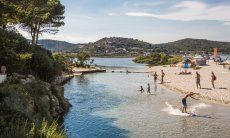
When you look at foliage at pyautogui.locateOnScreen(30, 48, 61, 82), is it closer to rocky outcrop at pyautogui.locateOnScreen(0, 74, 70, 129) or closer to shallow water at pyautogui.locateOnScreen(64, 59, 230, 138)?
shallow water at pyautogui.locateOnScreen(64, 59, 230, 138)

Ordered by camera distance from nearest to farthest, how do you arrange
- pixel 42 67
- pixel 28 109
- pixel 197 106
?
pixel 28 109, pixel 197 106, pixel 42 67

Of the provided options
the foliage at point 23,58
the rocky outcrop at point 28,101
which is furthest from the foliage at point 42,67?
the rocky outcrop at point 28,101

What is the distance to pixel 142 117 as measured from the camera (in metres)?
37.6

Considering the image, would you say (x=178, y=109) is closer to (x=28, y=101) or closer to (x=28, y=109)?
(x=28, y=101)

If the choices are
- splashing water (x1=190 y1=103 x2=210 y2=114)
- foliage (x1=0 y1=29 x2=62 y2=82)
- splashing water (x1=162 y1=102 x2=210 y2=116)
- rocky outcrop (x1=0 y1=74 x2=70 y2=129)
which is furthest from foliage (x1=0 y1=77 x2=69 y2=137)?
splashing water (x1=190 y1=103 x2=210 y2=114)

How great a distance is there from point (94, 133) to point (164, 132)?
17.8 feet

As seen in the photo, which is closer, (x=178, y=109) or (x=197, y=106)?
(x=178, y=109)

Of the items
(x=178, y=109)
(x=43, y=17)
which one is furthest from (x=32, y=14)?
(x=178, y=109)

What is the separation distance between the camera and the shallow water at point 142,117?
31.3 meters

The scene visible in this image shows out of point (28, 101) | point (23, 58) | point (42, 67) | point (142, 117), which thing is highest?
point (23, 58)

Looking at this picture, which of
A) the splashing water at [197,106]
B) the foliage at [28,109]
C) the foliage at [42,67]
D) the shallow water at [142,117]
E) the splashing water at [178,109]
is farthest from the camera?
the foliage at [42,67]

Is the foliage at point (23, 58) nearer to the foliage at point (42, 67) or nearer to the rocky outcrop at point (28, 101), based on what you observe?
the foliage at point (42, 67)

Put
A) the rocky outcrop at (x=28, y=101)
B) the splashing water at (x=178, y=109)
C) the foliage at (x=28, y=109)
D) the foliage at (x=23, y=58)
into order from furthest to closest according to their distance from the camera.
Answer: the foliage at (x=23, y=58)
the splashing water at (x=178, y=109)
the rocky outcrop at (x=28, y=101)
the foliage at (x=28, y=109)

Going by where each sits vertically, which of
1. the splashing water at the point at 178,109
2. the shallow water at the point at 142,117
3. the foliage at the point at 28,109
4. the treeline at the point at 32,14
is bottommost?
the shallow water at the point at 142,117
